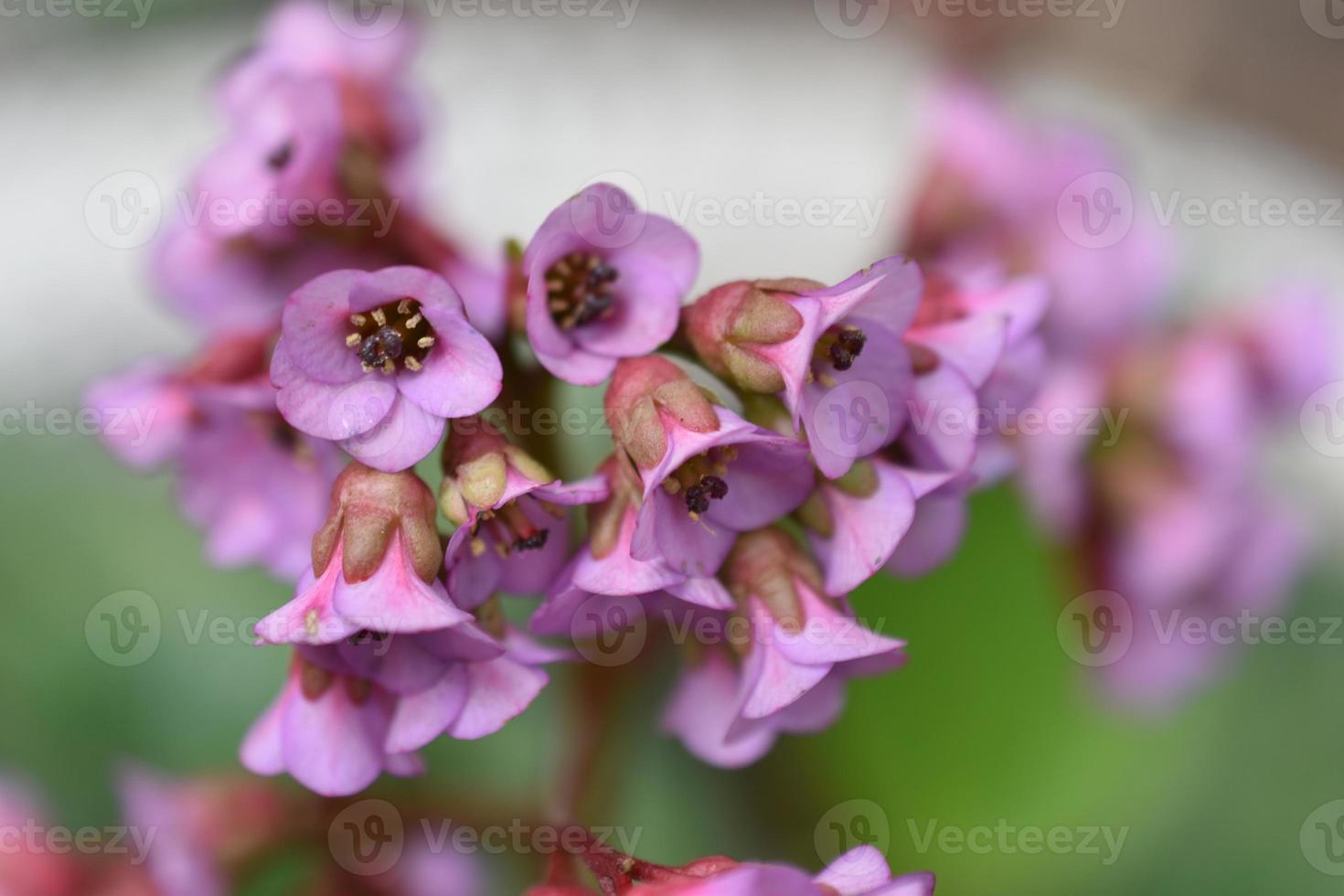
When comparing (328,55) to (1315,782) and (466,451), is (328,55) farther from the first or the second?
(1315,782)

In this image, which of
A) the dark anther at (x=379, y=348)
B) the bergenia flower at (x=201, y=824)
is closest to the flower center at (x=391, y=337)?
the dark anther at (x=379, y=348)

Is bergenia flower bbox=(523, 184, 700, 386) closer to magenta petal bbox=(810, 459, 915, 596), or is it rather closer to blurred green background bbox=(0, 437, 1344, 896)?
magenta petal bbox=(810, 459, 915, 596)

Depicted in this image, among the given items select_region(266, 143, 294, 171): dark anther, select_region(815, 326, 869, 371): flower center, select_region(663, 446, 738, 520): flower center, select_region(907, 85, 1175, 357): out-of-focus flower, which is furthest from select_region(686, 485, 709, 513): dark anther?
select_region(907, 85, 1175, 357): out-of-focus flower

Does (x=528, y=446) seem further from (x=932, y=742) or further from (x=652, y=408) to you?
(x=932, y=742)

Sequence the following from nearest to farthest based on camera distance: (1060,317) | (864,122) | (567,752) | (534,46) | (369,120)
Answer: (369,120) < (567,752) < (1060,317) < (864,122) < (534,46)

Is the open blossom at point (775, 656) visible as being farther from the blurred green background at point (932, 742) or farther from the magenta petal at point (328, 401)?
the blurred green background at point (932, 742)

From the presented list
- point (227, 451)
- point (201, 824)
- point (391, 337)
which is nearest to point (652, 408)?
point (391, 337)

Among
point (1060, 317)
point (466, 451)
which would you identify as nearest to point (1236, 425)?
point (1060, 317)
